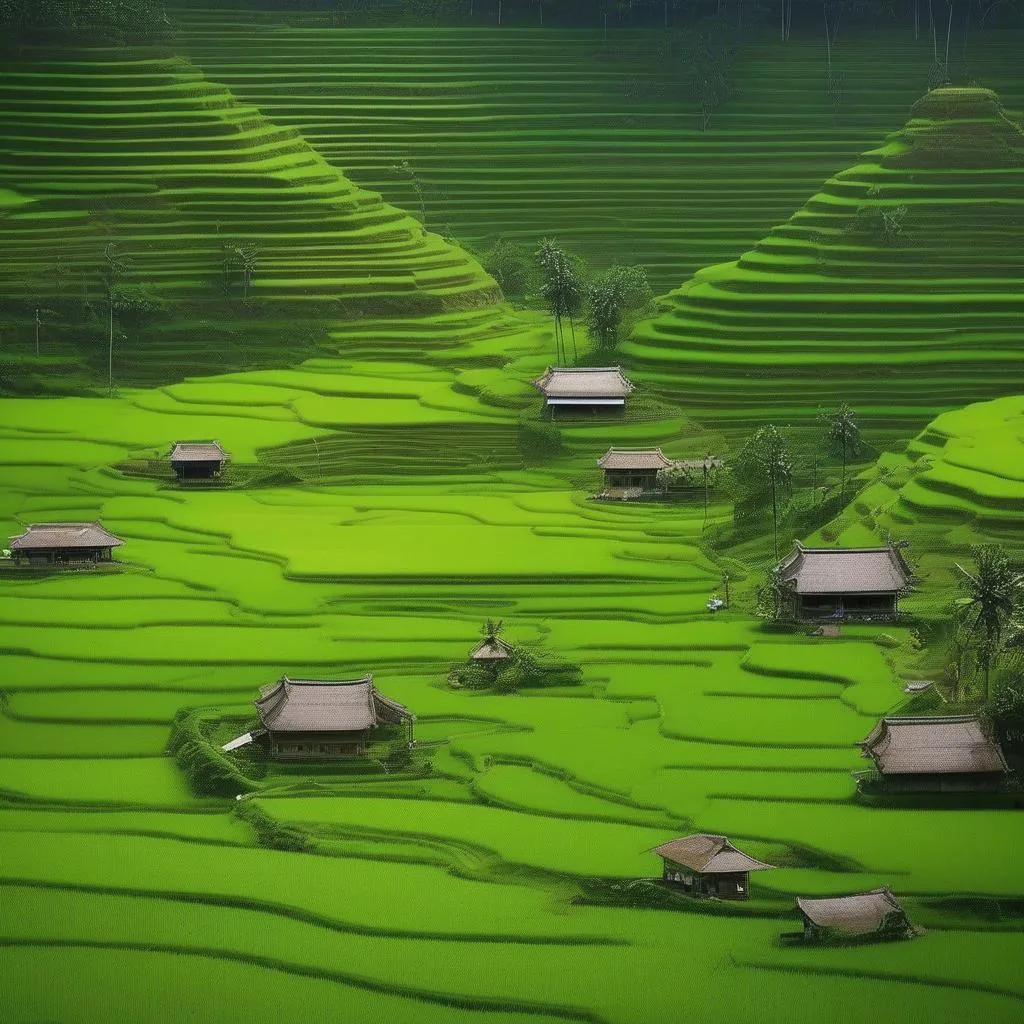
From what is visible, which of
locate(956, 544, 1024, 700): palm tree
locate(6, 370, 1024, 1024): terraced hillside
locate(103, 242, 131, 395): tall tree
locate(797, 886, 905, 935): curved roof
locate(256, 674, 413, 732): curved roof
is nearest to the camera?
locate(6, 370, 1024, 1024): terraced hillside

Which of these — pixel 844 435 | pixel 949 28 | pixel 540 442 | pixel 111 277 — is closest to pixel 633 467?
pixel 540 442

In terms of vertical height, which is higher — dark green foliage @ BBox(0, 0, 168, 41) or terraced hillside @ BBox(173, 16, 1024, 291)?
dark green foliage @ BBox(0, 0, 168, 41)

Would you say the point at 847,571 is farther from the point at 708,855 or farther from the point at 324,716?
the point at 708,855

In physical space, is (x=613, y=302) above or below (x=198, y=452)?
above

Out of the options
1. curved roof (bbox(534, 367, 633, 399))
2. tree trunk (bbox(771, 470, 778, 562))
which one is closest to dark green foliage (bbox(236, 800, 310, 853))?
tree trunk (bbox(771, 470, 778, 562))

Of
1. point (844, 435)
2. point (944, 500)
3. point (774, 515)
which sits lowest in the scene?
point (774, 515)

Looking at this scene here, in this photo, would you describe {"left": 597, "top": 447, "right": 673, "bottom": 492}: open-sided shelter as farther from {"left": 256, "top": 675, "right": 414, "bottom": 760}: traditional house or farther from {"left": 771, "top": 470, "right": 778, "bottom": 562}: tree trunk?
{"left": 256, "top": 675, "right": 414, "bottom": 760}: traditional house

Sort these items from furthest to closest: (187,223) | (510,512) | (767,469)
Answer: (187,223) < (510,512) < (767,469)
